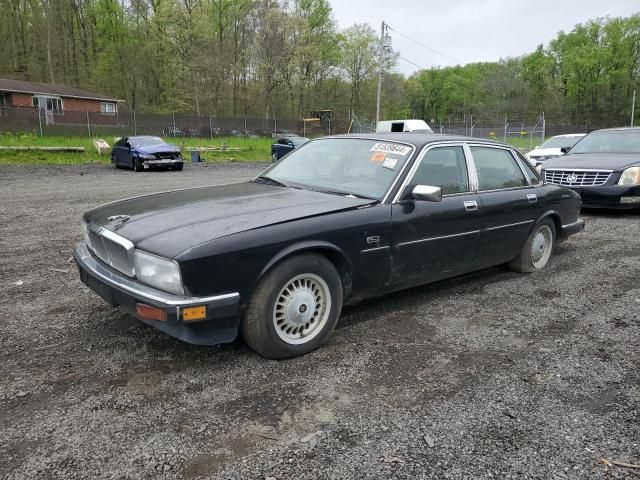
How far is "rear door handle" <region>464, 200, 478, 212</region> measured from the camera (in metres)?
4.34

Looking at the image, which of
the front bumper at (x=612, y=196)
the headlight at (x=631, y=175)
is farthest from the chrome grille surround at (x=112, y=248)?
the headlight at (x=631, y=175)

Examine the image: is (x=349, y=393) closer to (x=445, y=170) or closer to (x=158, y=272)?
(x=158, y=272)

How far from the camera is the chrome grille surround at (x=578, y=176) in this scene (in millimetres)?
8602

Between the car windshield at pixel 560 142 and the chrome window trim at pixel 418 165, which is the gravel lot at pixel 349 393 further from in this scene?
the car windshield at pixel 560 142

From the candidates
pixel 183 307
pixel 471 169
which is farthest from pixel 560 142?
pixel 183 307

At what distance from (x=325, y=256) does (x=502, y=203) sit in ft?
7.23

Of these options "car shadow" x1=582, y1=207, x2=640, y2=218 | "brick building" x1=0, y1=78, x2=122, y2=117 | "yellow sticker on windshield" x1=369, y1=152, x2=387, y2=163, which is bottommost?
"car shadow" x1=582, y1=207, x2=640, y2=218

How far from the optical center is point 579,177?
8.84 meters

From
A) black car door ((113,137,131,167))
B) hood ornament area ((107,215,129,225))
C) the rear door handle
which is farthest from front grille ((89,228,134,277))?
black car door ((113,137,131,167))

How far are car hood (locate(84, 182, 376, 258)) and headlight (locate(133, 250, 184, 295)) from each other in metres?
0.05

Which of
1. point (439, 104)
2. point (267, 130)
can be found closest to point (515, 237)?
point (267, 130)

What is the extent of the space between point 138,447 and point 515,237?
402cm

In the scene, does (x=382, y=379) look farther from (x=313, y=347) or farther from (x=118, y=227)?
(x=118, y=227)

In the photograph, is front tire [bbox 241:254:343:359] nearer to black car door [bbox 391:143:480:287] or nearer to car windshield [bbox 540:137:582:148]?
black car door [bbox 391:143:480:287]
